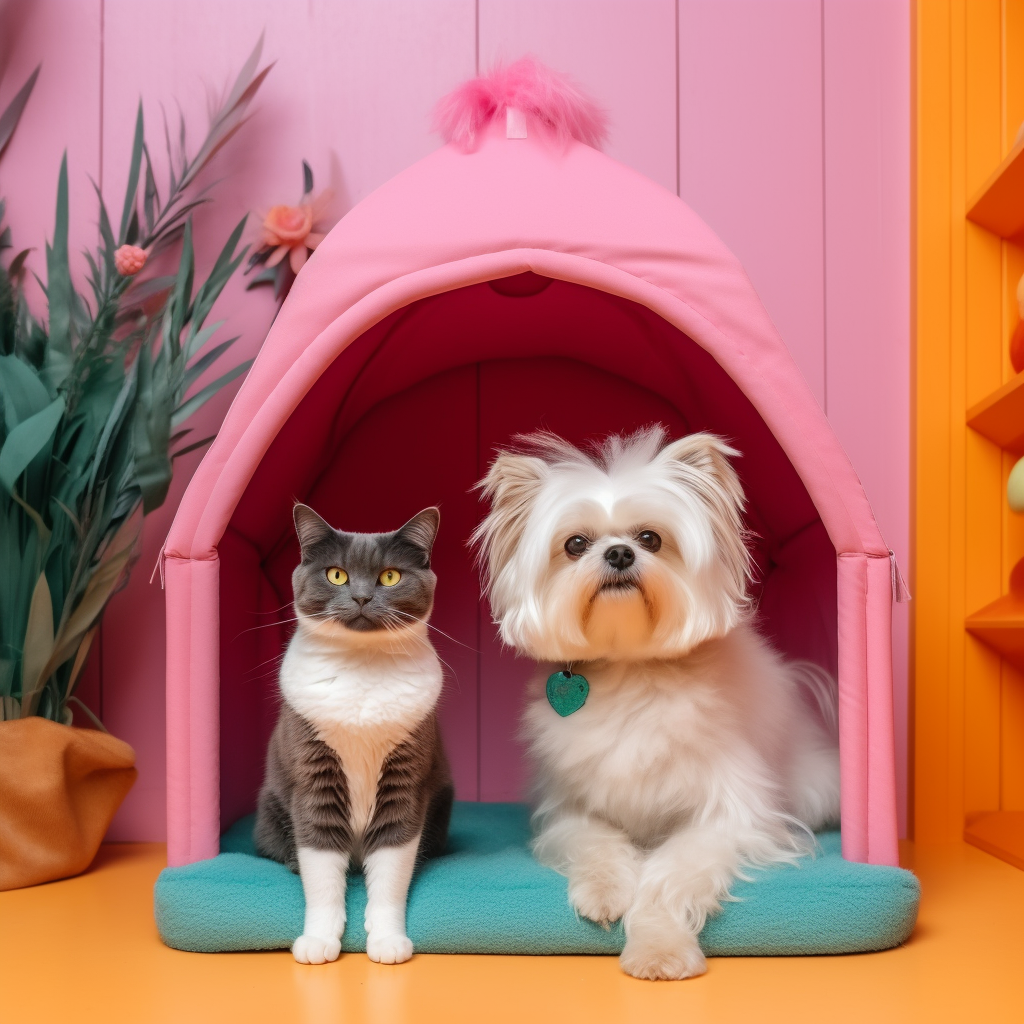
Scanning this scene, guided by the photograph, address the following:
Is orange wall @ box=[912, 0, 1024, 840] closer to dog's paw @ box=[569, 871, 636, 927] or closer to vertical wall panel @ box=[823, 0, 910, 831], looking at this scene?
vertical wall panel @ box=[823, 0, 910, 831]

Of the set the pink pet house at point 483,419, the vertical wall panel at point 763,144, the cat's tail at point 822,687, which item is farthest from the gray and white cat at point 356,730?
the vertical wall panel at point 763,144

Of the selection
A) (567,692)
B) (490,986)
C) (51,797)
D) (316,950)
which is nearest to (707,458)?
(567,692)

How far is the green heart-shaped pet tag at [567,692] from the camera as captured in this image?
77.2 inches

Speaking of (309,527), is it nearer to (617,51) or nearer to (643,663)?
(643,663)

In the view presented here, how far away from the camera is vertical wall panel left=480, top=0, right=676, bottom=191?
2711 millimetres

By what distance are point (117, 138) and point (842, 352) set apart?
7.13 feet

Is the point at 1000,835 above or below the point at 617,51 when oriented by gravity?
below

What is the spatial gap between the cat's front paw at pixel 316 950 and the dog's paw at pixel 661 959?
1.64 ft

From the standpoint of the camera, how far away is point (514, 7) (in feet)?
8.89

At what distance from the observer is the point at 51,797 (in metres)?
2.11

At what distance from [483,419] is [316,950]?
153 cm

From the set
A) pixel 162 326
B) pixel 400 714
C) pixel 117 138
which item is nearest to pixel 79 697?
pixel 162 326

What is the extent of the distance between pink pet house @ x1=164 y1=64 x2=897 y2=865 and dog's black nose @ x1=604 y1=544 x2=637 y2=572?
391 millimetres

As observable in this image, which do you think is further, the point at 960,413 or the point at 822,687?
the point at 960,413
